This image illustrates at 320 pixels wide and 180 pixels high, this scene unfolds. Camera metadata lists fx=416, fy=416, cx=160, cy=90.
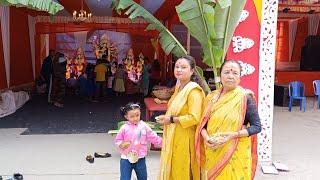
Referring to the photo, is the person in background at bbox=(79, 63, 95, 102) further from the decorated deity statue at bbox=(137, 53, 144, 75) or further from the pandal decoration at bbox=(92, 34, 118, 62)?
the decorated deity statue at bbox=(137, 53, 144, 75)

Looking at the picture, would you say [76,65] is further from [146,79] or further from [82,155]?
[82,155]

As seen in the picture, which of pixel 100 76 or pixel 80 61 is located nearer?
pixel 100 76

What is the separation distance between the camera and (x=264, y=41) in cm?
569

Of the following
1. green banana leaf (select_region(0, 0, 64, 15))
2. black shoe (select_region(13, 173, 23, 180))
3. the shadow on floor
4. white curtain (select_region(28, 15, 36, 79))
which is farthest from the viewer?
white curtain (select_region(28, 15, 36, 79))

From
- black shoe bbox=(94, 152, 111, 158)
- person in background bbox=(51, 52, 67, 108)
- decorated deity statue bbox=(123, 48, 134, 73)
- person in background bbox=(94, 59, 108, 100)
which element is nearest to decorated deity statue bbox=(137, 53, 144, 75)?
decorated deity statue bbox=(123, 48, 134, 73)

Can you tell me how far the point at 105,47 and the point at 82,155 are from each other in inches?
459

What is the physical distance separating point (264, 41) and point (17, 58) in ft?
33.6

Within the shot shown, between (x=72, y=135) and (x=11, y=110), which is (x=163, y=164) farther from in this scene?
(x=11, y=110)

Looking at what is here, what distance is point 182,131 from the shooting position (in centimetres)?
351

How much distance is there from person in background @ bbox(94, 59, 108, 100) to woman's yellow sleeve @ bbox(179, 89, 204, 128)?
10409 mm

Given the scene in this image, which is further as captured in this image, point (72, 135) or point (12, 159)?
point (72, 135)

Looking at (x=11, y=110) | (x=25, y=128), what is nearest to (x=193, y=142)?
(x=25, y=128)

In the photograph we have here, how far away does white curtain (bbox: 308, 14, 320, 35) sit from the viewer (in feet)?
53.8

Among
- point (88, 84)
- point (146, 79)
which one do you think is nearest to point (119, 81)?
point (146, 79)
